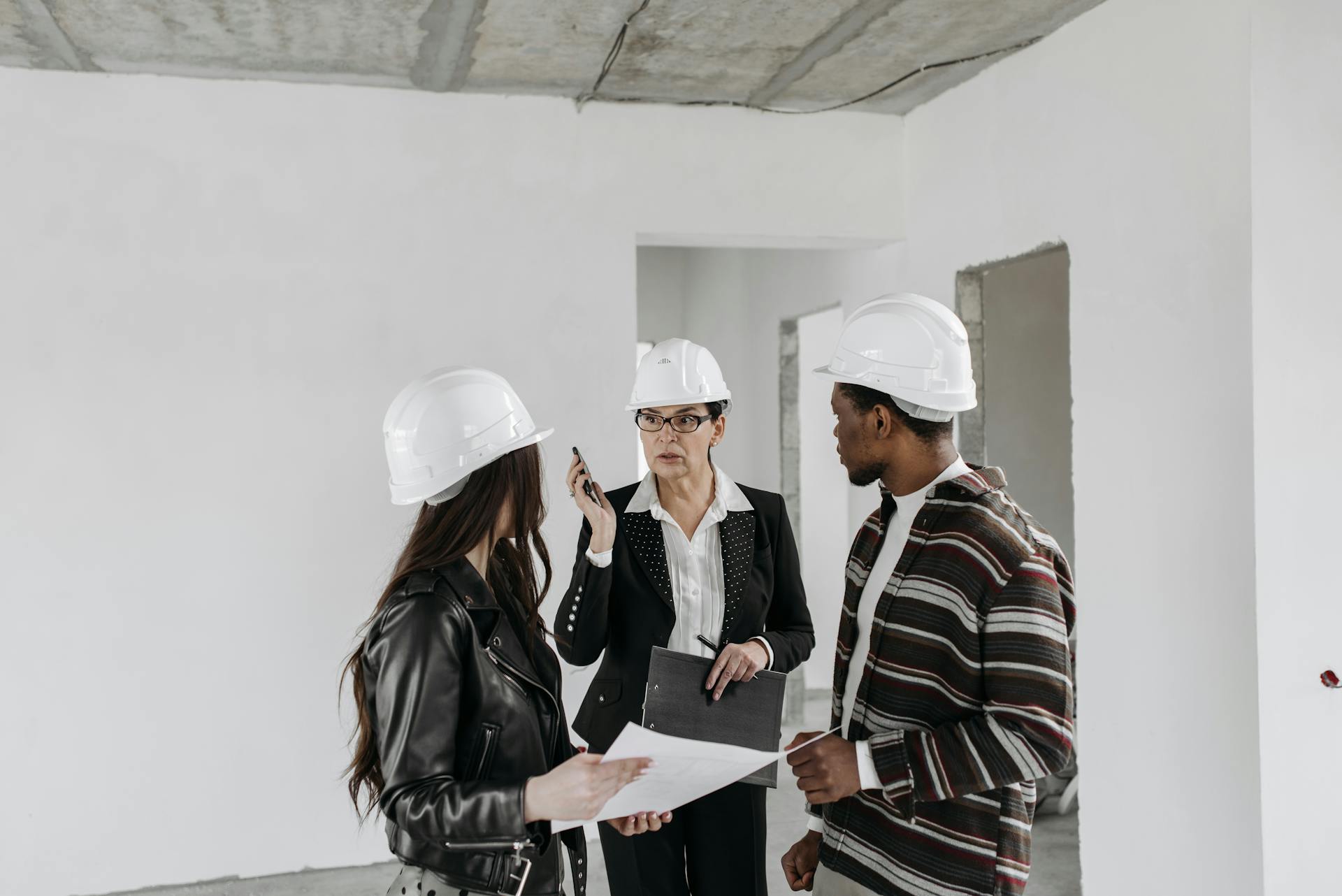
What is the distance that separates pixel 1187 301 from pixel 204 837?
3743 millimetres

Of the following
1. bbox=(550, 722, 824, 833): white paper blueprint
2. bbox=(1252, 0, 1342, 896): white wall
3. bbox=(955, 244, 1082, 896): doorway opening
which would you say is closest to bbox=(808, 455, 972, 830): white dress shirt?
bbox=(550, 722, 824, 833): white paper blueprint

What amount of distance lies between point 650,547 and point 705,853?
680mm

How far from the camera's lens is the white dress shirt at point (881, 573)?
1648 millimetres

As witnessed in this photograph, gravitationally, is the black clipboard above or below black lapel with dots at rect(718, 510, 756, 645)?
below

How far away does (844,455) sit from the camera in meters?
1.73

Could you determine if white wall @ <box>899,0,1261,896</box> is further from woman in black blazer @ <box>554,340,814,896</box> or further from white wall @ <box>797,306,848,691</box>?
white wall @ <box>797,306,848,691</box>

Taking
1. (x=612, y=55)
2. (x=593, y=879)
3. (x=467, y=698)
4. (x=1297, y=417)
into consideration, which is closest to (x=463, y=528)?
(x=467, y=698)

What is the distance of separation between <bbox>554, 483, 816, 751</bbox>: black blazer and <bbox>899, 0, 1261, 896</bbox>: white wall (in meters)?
1.21

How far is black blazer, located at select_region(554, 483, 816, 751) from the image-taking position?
229cm

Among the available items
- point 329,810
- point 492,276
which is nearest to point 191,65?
point 492,276

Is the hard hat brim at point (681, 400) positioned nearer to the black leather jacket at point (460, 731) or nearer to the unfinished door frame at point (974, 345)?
the black leather jacket at point (460, 731)

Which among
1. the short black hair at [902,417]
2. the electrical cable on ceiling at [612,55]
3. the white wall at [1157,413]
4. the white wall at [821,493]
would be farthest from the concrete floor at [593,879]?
the electrical cable on ceiling at [612,55]

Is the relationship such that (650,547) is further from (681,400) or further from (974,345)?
(974,345)

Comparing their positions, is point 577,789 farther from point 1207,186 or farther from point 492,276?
point 492,276
